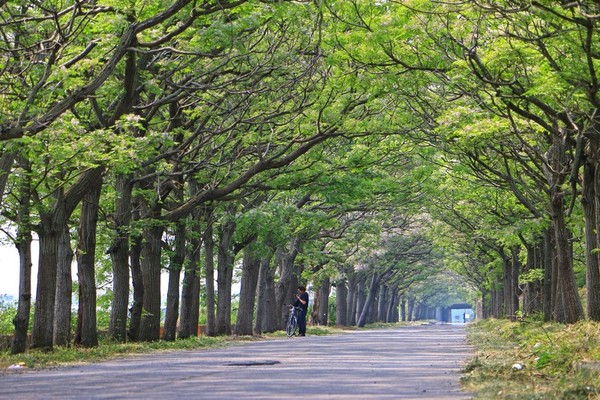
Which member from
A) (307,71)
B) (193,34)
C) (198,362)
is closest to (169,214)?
(307,71)

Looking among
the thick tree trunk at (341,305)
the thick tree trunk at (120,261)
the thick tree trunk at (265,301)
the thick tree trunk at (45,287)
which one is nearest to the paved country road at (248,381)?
the thick tree trunk at (45,287)

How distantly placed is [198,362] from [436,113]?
12.3m

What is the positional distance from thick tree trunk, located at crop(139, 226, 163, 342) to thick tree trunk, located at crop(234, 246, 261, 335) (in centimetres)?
973

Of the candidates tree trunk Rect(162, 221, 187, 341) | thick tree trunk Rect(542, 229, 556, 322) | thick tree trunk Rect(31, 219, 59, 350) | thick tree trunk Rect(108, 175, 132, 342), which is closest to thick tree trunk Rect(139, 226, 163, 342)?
tree trunk Rect(162, 221, 187, 341)

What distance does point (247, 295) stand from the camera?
40.2 meters

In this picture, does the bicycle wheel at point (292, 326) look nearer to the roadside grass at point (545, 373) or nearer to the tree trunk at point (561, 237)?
the tree trunk at point (561, 237)

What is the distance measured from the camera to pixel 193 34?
778 inches

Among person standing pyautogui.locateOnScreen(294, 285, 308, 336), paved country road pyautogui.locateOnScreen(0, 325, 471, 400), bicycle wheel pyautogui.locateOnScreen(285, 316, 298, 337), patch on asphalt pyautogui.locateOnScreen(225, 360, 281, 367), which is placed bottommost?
paved country road pyautogui.locateOnScreen(0, 325, 471, 400)

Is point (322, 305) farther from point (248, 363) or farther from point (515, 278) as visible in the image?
point (248, 363)

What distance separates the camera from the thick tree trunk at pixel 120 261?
1007 inches

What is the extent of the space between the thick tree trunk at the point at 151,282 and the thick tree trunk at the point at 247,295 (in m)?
9.73

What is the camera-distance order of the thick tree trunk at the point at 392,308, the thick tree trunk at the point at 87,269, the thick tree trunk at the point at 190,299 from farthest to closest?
the thick tree trunk at the point at 392,308, the thick tree trunk at the point at 190,299, the thick tree trunk at the point at 87,269

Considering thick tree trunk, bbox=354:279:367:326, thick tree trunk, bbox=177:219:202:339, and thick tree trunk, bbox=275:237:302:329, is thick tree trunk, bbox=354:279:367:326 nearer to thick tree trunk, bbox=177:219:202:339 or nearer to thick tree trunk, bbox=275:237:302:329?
thick tree trunk, bbox=275:237:302:329

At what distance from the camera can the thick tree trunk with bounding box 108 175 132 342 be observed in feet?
83.9
